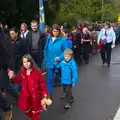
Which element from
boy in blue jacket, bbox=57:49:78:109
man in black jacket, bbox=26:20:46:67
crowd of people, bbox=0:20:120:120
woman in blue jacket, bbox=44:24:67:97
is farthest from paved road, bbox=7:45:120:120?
man in black jacket, bbox=26:20:46:67

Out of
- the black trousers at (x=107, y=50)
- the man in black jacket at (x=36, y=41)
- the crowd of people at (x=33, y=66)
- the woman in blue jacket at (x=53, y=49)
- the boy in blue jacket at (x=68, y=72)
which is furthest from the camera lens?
the black trousers at (x=107, y=50)

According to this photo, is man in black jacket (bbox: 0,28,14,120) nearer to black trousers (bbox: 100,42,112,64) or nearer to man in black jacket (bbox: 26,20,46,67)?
man in black jacket (bbox: 26,20,46,67)

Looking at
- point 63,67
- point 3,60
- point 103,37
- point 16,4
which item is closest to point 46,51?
point 63,67

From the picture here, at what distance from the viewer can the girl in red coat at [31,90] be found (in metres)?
5.85

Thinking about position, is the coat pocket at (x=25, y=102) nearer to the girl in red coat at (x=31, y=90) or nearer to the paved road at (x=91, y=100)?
the girl in red coat at (x=31, y=90)

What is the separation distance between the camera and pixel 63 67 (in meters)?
7.55

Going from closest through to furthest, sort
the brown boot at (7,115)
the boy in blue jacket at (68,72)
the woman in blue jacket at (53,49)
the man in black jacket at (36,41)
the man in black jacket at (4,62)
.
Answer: the man in black jacket at (4,62) → the brown boot at (7,115) → the boy in blue jacket at (68,72) → the woman in blue jacket at (53,49) → the man in black jacket at (36,41)

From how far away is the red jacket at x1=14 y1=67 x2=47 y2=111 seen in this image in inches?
230

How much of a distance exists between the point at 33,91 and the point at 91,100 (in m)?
2.64

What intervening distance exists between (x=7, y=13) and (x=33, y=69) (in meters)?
14.8

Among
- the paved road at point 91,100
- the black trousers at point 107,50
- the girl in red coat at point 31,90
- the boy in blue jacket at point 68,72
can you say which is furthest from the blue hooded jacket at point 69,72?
the black trousers at point 107,50

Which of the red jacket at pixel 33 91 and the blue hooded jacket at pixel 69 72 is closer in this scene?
the red jacket at pixel 33 91

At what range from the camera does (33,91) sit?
19.2 ft

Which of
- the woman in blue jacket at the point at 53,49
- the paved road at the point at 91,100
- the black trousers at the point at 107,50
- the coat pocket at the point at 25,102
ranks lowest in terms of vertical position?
the paved road at the point at 91,100
